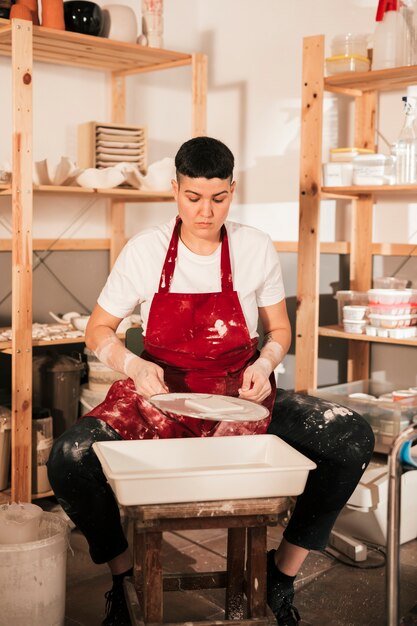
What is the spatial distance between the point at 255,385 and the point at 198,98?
176 cm

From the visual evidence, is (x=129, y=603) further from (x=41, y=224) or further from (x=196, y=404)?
(x=41, y=224)

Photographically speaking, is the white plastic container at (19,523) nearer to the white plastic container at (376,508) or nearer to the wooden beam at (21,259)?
the wooden beam at (21,259)

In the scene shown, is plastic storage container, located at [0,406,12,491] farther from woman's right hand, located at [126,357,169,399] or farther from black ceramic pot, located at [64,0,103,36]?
black ceramic pot, located at [64,0,103,36]

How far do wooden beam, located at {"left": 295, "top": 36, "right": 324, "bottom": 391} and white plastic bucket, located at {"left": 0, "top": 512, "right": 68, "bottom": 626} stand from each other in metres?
1.62

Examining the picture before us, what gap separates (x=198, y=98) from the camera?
3664 millimetres

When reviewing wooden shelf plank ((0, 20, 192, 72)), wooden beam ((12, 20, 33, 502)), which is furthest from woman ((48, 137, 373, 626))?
wooden shelf plank ((0, 20, 192, 72))

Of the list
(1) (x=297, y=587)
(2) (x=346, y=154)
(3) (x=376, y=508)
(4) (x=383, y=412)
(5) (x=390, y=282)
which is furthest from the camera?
(5) (x=390, y=282)

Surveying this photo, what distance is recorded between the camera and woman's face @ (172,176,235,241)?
95.0 inches

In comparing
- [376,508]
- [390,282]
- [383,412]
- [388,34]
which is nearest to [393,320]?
[390,282]

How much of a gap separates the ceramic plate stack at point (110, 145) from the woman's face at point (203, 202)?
123cm

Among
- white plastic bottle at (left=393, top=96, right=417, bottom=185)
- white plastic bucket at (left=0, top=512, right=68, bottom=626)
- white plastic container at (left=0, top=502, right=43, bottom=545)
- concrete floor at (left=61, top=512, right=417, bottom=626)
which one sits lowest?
concrete floor at (left=61, top=512, right=417, bottom=626)

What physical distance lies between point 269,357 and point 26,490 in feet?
4.14

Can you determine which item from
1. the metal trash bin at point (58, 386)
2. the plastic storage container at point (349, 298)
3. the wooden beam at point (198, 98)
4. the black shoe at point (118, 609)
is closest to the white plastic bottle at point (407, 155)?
the plastic storage container at point (349, 298)

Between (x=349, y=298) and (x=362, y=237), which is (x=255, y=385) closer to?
(x=349, y=298)
